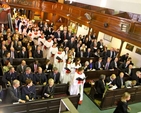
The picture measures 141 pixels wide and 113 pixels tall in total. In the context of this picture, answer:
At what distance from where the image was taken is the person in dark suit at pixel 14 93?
17.2 ft

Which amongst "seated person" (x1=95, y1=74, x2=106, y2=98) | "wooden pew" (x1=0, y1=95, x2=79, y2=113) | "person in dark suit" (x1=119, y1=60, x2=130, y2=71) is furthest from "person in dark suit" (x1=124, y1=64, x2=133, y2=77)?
"wooden pew" (x1=0, y1=95, x2=79, y2=113)

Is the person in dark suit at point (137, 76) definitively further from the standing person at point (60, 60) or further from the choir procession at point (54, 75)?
the standing person at point (60, 60)

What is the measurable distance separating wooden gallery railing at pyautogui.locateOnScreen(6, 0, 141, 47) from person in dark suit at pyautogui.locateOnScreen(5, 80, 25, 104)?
6.86 meters

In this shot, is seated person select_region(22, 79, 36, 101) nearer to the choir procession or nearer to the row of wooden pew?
the choir procession

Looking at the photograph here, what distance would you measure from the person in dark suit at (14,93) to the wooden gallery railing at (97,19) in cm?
686

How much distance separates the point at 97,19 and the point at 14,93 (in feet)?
29.1

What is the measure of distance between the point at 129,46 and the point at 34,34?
7064 mm

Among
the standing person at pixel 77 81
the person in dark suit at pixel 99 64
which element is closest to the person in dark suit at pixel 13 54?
the standing person at pixel 77 81

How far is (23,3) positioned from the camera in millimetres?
15914

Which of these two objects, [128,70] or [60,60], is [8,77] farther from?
[128,70]

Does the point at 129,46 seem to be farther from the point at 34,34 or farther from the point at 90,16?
the point at 34,34

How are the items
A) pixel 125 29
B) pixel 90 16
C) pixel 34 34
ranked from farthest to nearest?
pixel 90 16 → pixel 34 34 → pixel 125 29

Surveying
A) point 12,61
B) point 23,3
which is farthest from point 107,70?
point 23,3

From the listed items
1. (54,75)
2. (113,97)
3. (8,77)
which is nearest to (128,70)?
(113,97)
